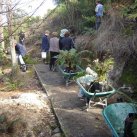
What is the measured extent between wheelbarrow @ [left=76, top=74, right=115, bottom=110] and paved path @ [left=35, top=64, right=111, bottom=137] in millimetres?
212

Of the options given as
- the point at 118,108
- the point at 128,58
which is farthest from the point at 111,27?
the point at 118,108

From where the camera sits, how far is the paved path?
7410mm

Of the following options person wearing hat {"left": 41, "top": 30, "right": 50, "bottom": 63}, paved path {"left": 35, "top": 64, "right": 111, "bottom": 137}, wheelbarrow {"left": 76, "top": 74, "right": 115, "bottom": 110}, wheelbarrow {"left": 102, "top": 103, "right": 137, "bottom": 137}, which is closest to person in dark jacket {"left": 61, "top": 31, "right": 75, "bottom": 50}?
paved path {"left": 35, "top": 64, "right": 111, "bottom": 137}

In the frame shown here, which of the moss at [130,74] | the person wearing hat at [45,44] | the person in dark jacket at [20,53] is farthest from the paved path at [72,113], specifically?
the person wearing hat at [45,44]

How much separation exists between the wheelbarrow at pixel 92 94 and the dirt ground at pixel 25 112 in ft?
3.57

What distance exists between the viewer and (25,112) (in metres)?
8.94

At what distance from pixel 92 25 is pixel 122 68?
6428 mm

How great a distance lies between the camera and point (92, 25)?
57.6ft

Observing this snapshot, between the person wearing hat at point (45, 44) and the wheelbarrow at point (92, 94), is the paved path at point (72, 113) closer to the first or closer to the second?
the wheelbarrow at point (92, 94)

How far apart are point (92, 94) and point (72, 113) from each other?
78 cm

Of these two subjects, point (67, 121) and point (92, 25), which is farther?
point (92, 25)

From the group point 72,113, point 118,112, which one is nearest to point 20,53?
point 72,113

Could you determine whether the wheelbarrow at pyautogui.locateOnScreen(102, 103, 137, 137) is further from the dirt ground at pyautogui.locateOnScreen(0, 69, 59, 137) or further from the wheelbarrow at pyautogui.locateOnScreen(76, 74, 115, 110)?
the dirt ground at pyautogui.locateOnScreen(0, 69, 59, 137)

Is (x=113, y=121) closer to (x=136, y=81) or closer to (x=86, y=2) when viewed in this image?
(x=136, y=81)
